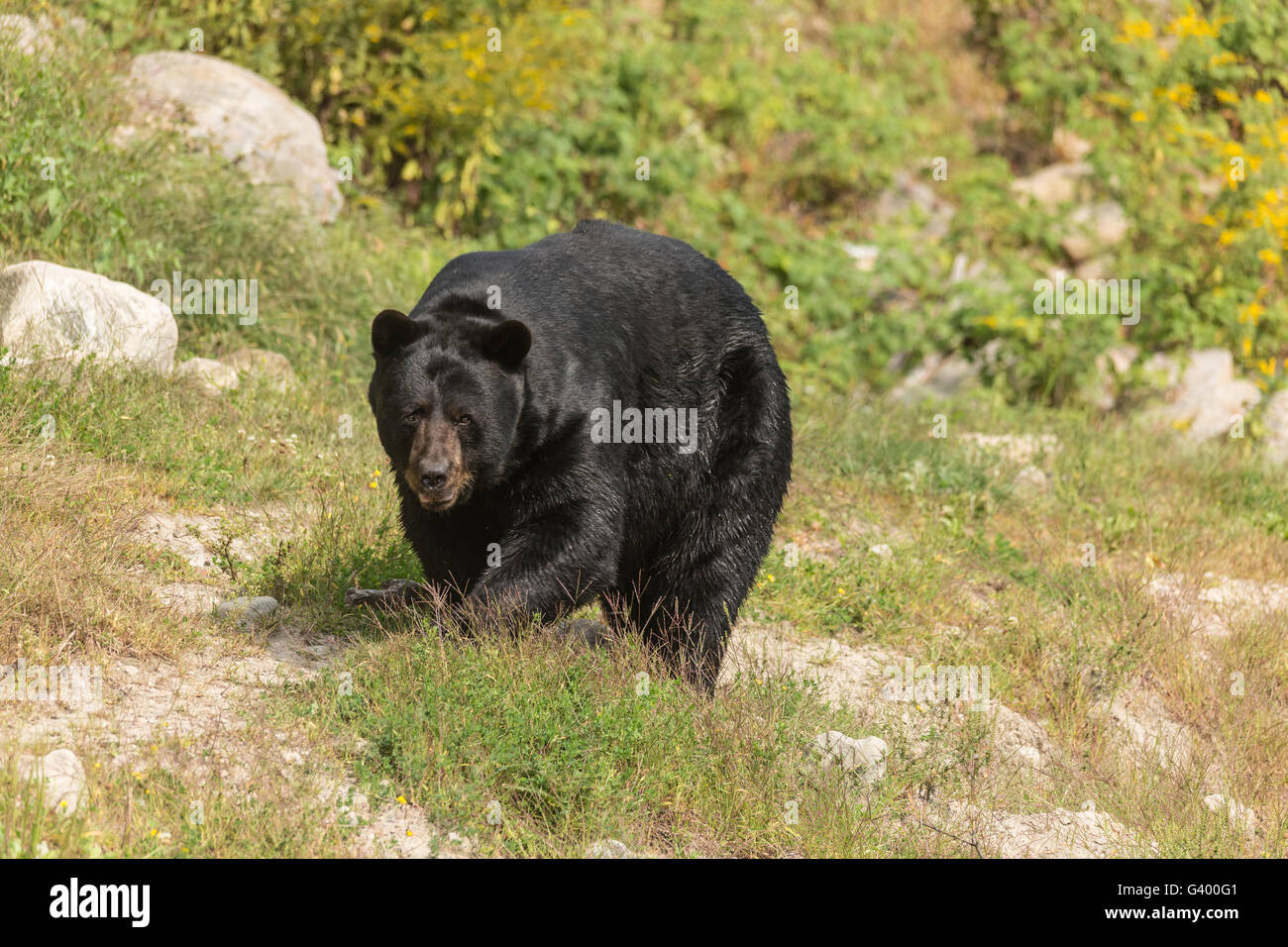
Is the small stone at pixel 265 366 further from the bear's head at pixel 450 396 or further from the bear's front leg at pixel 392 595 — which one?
the bear's head at pixel 450 396

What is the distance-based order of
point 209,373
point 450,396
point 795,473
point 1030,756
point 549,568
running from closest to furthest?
point 450,396, point 549,568, point 1030,756, point 209,373, point 795,473

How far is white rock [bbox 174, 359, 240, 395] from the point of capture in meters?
7.24

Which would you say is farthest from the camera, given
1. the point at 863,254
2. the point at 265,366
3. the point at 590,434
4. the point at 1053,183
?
the point at 1053,183

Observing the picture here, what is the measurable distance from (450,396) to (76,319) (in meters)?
2.93

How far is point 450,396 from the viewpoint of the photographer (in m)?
4.90

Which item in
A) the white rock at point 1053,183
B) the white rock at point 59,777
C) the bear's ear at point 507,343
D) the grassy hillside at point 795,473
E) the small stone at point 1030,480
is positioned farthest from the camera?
the white rock at point 1053,183

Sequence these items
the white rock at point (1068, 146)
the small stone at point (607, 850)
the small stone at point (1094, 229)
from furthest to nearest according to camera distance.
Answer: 1. the white rock at point (1068, 146)
2. the small stone at point (1094, 229)
3. the small stone at point (607, 850)

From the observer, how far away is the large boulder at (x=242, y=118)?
923 centimetres

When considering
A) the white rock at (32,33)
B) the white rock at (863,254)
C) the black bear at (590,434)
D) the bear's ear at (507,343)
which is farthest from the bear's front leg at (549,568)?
the white rock at (863,254)

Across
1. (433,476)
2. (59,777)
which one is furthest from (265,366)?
(59,777)

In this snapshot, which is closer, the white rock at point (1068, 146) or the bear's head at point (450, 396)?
the bear's head at point (450, 396)

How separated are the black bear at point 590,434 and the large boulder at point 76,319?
7.53 feet

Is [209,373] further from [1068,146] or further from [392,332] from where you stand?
[1068,146]

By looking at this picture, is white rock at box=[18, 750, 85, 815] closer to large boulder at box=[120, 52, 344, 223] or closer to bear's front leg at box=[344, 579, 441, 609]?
bear's front leg at box=[344, 579, 441, 609]
